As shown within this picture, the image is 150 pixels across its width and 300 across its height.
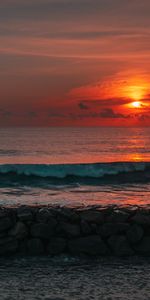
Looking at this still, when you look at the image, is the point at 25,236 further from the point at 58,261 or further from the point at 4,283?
the point at 4,283

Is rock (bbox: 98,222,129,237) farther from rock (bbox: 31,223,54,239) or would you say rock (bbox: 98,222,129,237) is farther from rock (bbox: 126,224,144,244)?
rock (bbox: 31,223,54,239)

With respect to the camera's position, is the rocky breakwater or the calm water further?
the calm water

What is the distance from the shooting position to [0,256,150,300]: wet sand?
6410mm

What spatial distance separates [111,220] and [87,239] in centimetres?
48

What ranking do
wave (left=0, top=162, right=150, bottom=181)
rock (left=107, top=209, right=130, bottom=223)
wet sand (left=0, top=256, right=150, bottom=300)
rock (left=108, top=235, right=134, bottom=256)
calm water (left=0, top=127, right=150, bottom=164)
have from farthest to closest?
calm water (left=0, top=127, right=150, bottom=164) → wave (left=0, top=162, right=150, bottom=181) → rock (left=107, top=209, right=130, bottom=223) → rock (left=108, top=235, right=134, bottom=256) → wet sand (left=0, top=256, right=150, bottom=300)

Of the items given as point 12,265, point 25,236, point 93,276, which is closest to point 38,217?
point 25,236

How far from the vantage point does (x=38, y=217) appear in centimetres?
827

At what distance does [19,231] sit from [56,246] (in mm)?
620

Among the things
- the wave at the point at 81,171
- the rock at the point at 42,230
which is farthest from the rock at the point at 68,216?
the wave at the point at 81,171

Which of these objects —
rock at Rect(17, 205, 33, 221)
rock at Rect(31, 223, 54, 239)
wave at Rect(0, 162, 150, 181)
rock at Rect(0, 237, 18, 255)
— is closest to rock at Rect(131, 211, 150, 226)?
rock at Rect(31, 223, 54, 239)

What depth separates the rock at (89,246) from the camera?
8.16 m

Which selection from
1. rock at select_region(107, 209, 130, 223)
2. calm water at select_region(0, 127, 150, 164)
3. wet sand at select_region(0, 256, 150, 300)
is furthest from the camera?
calm water at select_region(0, 127, 150, 164)

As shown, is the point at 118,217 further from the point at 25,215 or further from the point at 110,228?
the point at 25,215

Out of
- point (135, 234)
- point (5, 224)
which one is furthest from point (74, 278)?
point (5, 224)
